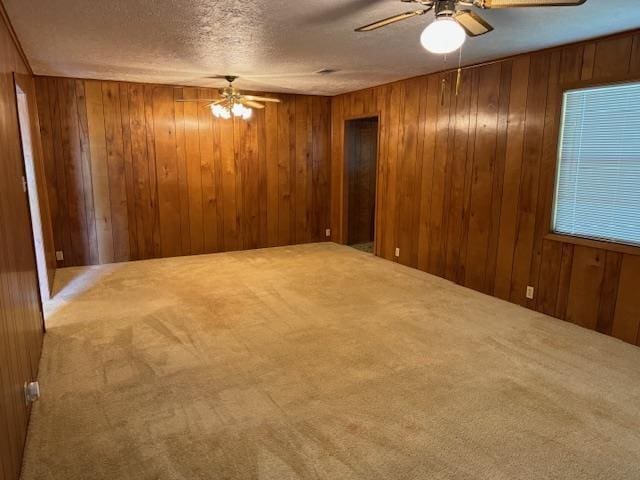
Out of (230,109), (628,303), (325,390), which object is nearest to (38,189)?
(230,109)

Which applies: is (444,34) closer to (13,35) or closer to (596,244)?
(596,244)

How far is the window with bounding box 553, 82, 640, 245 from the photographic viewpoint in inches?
126

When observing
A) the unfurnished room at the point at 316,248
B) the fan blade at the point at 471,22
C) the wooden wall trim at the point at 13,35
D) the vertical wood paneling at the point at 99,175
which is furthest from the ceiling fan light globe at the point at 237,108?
the fan blade at the point at 471,22

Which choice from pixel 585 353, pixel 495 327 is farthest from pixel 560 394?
pixel 495 327

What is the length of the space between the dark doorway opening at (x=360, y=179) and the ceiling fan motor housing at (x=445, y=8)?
4445 millimetres

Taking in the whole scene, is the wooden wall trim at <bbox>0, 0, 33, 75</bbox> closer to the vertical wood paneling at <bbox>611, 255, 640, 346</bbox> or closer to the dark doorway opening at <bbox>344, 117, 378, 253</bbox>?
the dark doorway opening at <bbox>344, 117, 378, 253</bbox>

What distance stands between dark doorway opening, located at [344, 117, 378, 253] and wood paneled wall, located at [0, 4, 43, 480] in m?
4.38

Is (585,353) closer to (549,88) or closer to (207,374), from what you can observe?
(549,88)

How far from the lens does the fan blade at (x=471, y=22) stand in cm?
213

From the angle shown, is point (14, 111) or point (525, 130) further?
point (525, 130)

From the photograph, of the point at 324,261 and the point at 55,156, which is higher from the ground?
the point at 55,156

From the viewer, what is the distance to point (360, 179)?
686cm

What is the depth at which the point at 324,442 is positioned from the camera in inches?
83.5

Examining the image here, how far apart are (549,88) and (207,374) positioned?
363 cm
